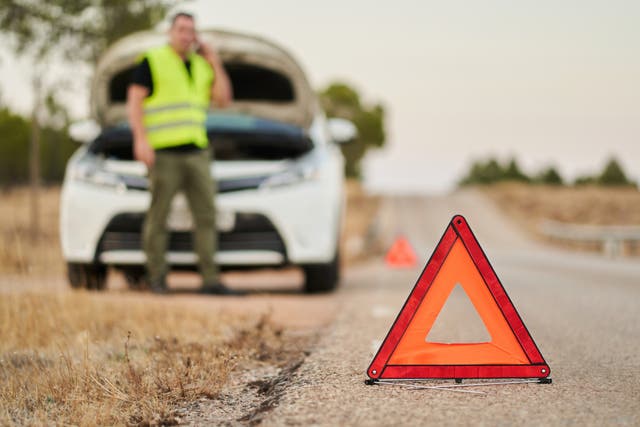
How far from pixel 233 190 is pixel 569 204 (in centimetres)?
3964

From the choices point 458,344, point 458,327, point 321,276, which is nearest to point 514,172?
point 321,276

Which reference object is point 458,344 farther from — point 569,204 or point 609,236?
point 569,204

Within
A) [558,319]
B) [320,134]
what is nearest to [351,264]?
[320,134]

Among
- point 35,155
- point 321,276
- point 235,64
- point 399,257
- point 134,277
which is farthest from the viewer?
point 35,155

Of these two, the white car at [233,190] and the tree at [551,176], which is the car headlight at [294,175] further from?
the tree at [551,176]

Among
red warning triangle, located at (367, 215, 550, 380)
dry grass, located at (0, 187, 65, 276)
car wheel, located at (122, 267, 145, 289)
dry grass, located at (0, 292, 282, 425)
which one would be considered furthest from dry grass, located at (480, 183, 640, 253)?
red warning triangle, located at (367, 215, 550, 380)

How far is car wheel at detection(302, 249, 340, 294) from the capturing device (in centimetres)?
764

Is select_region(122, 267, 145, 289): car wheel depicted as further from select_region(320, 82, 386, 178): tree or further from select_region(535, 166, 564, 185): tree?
select_region(535, 166, 564, 185): tree

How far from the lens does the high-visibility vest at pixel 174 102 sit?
23.1 ft

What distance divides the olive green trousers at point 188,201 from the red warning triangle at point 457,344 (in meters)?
3.94

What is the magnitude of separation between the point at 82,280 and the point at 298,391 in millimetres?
4949

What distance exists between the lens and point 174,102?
7.09 m

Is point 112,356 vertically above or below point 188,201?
below

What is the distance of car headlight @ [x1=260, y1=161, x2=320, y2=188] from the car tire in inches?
68.4
